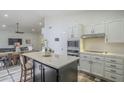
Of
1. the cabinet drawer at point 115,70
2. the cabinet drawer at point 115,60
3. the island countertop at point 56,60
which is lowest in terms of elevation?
the cabinet drawer at point 115,70

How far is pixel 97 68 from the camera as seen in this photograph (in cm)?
248

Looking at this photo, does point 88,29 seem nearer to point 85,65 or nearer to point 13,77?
point 85,65

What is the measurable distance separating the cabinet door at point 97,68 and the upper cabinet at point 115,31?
2.23 ft

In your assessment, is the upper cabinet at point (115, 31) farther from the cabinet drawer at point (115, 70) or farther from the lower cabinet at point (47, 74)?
the lower cabinet at point (47, 74)

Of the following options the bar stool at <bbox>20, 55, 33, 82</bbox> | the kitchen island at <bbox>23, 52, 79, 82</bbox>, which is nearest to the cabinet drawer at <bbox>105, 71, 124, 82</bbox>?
the kitchen island at <bbox>23, 52, 79, 82</bbox>

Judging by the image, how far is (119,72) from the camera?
201 centimetres

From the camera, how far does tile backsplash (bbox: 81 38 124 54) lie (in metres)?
2.46

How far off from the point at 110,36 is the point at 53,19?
7.68 feet

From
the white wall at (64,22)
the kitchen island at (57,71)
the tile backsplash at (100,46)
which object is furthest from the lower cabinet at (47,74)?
the white wall at (64,22)

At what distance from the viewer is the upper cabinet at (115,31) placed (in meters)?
2.16

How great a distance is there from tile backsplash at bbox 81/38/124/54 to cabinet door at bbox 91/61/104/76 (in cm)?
53

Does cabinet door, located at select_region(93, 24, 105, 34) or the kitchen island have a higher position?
cabinet door, located at select_region(93, 24, 105, 34)

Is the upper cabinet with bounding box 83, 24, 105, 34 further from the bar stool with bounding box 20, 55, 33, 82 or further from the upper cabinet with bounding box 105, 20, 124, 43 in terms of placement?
the bar stool with bounding box 20, 55, 33, 82
